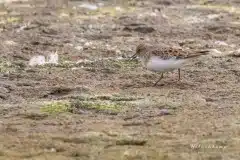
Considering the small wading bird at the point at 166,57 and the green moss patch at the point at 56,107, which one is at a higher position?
the small wading bird at the point at 166,57

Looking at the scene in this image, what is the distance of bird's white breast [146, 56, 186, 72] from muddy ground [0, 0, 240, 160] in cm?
26

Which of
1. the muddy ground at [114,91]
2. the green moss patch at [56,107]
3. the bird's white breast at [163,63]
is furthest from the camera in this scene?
the bird's white breast at [163,63]

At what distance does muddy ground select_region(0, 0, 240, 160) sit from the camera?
7102 mm

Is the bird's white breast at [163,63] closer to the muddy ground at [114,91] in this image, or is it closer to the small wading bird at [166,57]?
the small wading bird at [166,57]

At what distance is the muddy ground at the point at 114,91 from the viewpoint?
23.3 feet

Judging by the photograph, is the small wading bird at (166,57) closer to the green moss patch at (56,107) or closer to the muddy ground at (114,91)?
the muddy ground at (114,91)

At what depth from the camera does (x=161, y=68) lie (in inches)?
A: 378

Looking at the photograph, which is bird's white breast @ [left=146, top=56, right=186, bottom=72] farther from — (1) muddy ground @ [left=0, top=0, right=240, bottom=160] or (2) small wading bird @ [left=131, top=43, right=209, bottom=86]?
(1) muddy ground @ [left=0, top=0, right=240, bottom=160]

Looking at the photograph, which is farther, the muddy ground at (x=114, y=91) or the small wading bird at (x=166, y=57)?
the small wading bird at (x=166, y=57)

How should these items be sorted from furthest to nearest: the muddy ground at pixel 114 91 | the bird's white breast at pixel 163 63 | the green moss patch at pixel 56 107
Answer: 1. the bird's white breast at pixel 163 63
2. the green moss patch at pixel 56 107
3. the muddy ground at pixel 114 91

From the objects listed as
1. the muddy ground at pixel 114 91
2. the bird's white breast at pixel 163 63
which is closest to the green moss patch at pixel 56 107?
the muddy ground at pixel 114 91

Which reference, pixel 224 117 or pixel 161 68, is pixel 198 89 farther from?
pixel 224 117

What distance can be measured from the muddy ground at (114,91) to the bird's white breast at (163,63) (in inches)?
10.1

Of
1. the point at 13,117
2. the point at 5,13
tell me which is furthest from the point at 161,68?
the point at 5,13
